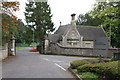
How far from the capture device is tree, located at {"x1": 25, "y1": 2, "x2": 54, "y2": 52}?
45.5 meters

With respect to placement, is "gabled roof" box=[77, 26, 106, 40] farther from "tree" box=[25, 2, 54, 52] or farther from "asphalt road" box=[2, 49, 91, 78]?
"asphalt road" box=[2, 49, 91, 78]

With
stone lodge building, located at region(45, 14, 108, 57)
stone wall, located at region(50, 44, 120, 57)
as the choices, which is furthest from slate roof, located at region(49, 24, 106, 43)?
stone wall, located at region(50, 44, 120, 57)

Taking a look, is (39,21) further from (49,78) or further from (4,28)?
(49,78)

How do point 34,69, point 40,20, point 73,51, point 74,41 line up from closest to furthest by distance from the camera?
point 34,69 → point 73,51 → point 74,41 → point 40,20

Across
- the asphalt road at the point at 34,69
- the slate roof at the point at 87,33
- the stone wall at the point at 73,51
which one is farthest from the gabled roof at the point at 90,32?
the asphalt road at the point at 34,69

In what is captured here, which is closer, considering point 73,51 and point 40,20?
point 73,51

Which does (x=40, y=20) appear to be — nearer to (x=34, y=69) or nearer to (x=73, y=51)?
(x=73, y=51)

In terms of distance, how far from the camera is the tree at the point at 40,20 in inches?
1791

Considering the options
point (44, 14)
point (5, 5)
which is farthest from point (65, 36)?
point (5, 5)

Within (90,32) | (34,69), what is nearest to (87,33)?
(90,32)

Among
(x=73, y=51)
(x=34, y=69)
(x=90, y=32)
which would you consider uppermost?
(x=90, y=32)

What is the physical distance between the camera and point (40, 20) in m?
45.9

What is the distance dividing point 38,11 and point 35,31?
19.5 feet

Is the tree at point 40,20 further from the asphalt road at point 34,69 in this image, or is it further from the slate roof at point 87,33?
the asphalt road at point 34,69
